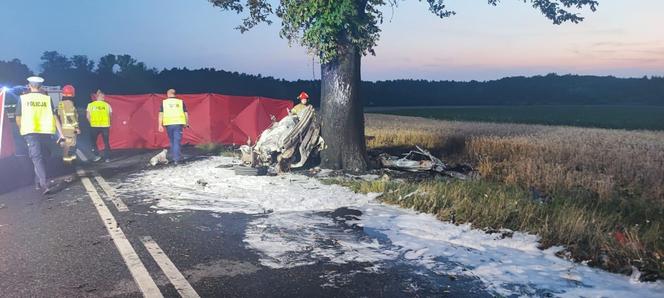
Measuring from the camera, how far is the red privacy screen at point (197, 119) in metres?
17.4

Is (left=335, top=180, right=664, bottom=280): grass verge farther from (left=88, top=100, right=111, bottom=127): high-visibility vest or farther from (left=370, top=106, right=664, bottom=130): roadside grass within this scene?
(left=370, top=106, right=664, bottom=130): roadside grass

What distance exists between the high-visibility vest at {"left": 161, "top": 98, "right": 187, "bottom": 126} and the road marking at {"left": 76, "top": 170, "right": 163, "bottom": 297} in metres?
4.41

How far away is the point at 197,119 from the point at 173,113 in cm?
576

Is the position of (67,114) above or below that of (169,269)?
above

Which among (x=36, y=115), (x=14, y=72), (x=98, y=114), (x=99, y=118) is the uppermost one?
(x=14, y=72)

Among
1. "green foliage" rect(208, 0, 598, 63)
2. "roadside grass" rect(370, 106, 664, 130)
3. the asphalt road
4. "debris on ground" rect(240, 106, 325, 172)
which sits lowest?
"roadside grass" rect(370, 106, 664, 130)

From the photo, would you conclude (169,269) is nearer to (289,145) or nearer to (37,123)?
(37,123)

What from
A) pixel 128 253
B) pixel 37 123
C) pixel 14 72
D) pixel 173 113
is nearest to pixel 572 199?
pixel 128 253

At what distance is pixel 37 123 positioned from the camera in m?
8.99

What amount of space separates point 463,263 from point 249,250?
7.20ft

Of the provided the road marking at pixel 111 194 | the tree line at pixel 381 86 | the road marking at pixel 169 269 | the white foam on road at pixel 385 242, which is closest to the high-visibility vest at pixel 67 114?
the road marking at pixel 111 194

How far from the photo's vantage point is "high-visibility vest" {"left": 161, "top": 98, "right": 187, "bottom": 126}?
1267 centimetres

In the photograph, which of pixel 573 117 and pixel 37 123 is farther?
pixel 573 117

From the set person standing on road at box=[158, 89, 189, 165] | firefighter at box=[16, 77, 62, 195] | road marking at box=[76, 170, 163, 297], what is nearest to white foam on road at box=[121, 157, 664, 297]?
road marking at box=[76, 170, 163, 297]
